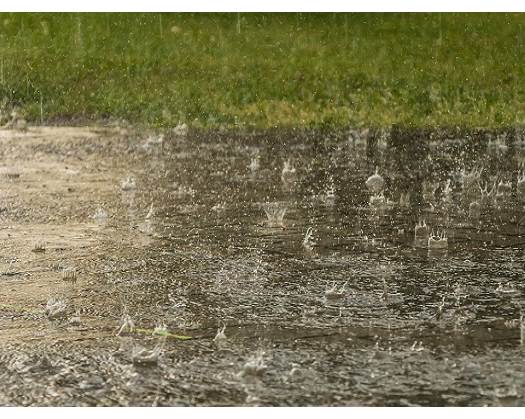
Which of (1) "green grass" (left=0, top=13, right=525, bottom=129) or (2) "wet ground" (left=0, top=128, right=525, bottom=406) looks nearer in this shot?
(2) "wet ground" (left=0, top=128, right=525, bottom=406)

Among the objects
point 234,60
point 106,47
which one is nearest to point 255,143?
point 234,60

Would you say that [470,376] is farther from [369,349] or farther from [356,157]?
[356,157]

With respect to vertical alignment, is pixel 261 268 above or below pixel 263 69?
below

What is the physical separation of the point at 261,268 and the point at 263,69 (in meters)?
2.34

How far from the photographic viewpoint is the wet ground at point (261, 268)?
14.6ft

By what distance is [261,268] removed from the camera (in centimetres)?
600

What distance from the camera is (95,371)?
4539 millimetres

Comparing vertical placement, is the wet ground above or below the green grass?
below

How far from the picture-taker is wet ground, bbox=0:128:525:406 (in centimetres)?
445

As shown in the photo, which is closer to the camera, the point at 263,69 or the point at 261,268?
the point at 261,268

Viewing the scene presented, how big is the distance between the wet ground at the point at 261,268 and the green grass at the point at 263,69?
22 centimetres

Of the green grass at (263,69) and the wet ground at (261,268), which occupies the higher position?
the green grass at (263,69)

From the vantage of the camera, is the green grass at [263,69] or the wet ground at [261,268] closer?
the wet ground at [261,268]

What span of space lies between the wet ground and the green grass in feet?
0.71
